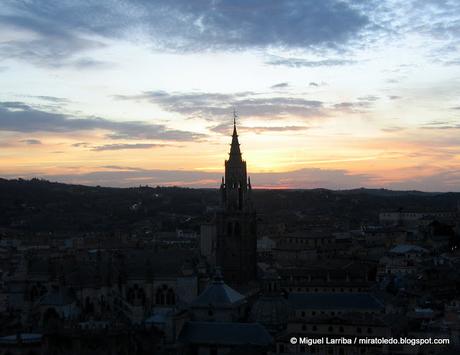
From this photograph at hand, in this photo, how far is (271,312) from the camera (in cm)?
5034

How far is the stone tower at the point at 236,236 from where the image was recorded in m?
63.0

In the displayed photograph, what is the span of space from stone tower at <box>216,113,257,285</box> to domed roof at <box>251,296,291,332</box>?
11579mm

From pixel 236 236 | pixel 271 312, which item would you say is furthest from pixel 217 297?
pixel 236 236

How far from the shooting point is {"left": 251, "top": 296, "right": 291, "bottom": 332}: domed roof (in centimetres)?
4960

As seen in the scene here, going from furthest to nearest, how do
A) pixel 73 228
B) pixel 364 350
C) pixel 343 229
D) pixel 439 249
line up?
pixel 73 228, pixel 343 229, pixel 439 249, pixel 364 350

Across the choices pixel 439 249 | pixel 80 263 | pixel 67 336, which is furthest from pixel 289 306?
pixel 439 249

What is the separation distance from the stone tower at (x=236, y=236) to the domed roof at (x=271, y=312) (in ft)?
38.0

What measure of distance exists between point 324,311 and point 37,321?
18303mm

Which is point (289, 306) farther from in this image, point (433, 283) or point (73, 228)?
point (73, 228)

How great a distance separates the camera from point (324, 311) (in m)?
52.2

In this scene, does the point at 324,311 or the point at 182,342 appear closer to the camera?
the point at 182,342

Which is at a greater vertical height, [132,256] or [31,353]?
[132,256]

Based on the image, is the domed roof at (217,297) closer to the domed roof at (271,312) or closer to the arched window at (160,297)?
the domed roof at (271,312)

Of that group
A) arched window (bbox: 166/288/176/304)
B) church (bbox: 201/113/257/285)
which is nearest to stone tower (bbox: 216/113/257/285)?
church (bbox: 201/113/257/285)
